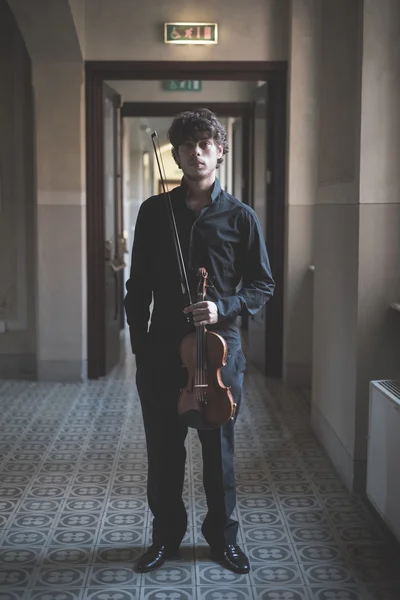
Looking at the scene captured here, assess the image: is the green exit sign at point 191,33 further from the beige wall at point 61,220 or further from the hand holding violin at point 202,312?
the hand holding violin at point 202,312

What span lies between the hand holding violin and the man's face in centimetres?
45

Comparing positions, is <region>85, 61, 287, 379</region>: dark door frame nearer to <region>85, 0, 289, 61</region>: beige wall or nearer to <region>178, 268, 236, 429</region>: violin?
<region>85, 0, 289, 61</region>: beige wall

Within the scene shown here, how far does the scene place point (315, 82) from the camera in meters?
5.77

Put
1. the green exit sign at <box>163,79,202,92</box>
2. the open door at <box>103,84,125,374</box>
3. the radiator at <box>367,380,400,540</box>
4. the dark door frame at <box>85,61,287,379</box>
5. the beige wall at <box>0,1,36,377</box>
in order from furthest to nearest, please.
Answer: the green exit sign at <box>163,79,202,92</box>
the open door at <box>103,84,125,374</box>
the beige wall at <box>0,1,36,377</box>
the dark door frame at <box>85,61,287,379</box>
the radiator at <box>367,380,400,540</box>

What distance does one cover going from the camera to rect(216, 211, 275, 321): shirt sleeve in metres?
2.63

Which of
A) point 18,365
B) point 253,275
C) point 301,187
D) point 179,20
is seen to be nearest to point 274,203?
point 301,187

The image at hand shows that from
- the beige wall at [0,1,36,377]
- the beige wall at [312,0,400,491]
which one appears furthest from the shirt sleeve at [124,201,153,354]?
the beige wall at [0,1,36,377]

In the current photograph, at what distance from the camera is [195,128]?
2.58 metres

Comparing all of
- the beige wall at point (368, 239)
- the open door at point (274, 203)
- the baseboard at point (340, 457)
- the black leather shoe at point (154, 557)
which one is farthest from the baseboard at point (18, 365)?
the black leather shoe at point (154, 557)

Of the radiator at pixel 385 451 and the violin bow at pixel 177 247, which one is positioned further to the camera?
the radiator at pixel 385 451

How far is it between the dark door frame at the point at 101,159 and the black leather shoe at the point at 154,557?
10.9 feet

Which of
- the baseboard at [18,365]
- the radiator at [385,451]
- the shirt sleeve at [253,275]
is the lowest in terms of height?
the baseboard at [18,365]

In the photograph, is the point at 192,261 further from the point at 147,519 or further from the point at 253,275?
the point at 147,519

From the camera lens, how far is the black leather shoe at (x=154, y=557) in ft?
9.23
